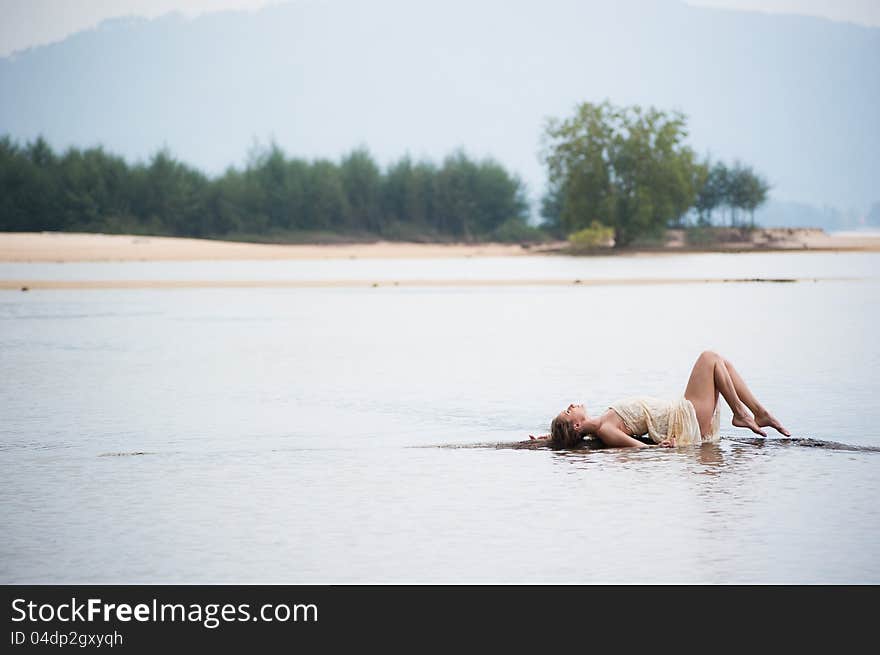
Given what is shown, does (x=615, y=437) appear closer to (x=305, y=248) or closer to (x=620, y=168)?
(x=305, y=248)

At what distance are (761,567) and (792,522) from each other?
918mm

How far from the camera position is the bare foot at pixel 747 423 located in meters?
9.24

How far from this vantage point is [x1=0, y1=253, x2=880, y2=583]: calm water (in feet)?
20.6

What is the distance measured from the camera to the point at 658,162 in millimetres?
72000

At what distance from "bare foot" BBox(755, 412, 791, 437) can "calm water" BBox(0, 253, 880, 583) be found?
9.9 inches

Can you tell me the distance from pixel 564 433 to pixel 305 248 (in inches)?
2399

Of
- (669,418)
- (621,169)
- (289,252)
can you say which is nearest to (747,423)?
(669,418)

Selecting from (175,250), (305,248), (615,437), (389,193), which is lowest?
(615,437)

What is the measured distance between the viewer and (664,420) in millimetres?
9117

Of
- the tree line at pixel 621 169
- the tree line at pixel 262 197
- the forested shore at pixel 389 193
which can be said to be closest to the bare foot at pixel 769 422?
the forested shore at pixel 389 193

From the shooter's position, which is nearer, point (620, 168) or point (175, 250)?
point (175, 250)

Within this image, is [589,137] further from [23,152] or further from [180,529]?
[180,529]

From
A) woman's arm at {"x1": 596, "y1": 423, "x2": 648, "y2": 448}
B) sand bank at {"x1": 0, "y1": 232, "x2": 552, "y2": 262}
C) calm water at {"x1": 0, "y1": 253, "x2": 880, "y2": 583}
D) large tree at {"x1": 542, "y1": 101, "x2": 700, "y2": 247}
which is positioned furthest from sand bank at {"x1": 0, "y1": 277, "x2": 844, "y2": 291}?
large tree at {"x1": 542, "y1": 101, "x2": 700, "y2": 247}

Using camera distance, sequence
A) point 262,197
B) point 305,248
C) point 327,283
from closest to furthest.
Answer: point 327,283
point 305,248
point 262,197
